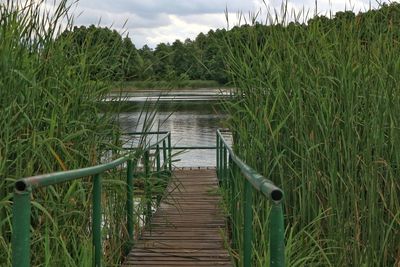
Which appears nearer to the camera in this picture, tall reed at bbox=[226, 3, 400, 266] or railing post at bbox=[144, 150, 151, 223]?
tall reed at bbox=[226, 3, 400, 266]

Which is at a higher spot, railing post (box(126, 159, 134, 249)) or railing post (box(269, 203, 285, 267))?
railing post (box(269, 203, 285, 267))

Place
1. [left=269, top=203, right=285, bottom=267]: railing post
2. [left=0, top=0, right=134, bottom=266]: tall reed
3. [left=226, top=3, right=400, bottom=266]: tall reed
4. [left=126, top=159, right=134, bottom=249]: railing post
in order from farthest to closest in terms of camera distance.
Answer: [left=126, top=159, right=134, bottom=249]: railing post, [left=226, top=3, right=400, bottom=266]: tall reed, [left=0, top=0, right=134, bottom=266]: tall reed, [left=269, top=203, right=285, bottom=267]: railing post

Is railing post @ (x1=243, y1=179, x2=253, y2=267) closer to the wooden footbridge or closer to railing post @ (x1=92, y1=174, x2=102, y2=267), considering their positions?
the wooden footbridge

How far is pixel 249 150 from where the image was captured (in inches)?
180

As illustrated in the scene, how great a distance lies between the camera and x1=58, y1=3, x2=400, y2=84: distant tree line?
4.96m

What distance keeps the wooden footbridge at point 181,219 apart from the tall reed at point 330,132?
0.35 metres

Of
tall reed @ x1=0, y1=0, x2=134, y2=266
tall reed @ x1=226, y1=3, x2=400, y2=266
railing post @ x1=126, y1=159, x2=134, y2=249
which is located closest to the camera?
tall reed @ x1=0, y1=0, x2=134, y2=266

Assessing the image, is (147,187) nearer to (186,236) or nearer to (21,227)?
(186,236)

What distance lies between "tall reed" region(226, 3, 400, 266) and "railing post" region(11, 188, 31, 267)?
6.09 feet

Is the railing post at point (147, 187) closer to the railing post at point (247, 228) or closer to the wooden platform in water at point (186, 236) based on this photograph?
the wooden platform in water at point (186, 236)

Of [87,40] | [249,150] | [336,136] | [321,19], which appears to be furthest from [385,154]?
[87,40]

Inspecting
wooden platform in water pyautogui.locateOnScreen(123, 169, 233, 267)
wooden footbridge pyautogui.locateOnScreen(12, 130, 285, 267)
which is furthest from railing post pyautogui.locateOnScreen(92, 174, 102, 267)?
wooden platform in water pyautogui.locateOnScreen(123, 169, 233, 267)

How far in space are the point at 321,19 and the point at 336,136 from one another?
1.57 meters

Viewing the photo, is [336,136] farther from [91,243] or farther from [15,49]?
[15,49]
